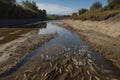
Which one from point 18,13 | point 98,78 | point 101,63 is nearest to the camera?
point 98,78

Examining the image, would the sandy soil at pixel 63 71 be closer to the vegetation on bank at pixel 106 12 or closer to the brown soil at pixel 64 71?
the brown soil at pixel 64 71

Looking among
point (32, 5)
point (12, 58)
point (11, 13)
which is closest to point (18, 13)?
point (11, 13)

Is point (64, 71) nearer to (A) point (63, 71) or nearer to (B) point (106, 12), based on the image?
(A) point (63, 71)

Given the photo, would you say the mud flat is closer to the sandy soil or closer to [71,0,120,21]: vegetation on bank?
the sandy soil

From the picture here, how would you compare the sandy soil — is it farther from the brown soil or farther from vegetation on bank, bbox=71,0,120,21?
vegetation on bank, bbox=71,0,120,21

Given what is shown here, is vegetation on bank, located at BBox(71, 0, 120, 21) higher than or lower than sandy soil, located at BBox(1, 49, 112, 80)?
lower

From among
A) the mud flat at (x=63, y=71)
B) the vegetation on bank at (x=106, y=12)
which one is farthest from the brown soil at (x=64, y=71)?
the vegetation on bank at (x=106, y=12)

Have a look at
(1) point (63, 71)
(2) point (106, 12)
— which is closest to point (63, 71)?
(1) point (63, 71)

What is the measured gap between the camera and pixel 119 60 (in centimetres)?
1363

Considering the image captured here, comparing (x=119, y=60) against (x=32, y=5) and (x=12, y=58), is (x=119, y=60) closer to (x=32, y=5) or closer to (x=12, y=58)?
(x=12, y=58)

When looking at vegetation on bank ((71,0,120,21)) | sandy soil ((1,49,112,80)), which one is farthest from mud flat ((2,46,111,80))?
vegetation on bank ((71,0,120,21))

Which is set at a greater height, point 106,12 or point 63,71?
point 63,71

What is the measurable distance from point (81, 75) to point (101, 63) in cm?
315

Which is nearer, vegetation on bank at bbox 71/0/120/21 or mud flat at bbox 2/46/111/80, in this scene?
mud flat at bbox 2/46/111/80
